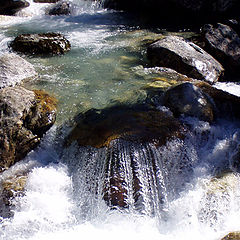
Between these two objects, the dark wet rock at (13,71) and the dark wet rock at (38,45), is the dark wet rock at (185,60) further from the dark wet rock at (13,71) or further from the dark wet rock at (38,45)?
the dark wet rock at (13,71)

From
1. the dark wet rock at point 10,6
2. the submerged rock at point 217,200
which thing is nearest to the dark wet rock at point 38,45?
the submerged rock at point 217,200

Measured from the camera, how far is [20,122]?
456cm

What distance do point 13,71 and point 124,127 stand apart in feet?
10.4

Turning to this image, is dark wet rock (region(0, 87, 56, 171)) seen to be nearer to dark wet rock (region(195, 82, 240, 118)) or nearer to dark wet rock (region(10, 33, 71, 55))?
dark wet rock (region(10, 33, 71, 55))

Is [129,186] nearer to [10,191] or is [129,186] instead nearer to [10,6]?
[10,191]

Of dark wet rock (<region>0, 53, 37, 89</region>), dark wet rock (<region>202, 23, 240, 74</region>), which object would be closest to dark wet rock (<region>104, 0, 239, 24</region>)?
dark wet rock (<region>202, 23, 240, 74</region>)

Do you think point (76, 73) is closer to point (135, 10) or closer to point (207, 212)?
point (207, 212)

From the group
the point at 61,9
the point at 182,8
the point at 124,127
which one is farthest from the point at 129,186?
the point at 61,9

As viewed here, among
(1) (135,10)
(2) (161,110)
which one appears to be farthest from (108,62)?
(1) (135,10)

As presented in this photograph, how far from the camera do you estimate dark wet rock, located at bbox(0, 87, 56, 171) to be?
Result: 439 cm

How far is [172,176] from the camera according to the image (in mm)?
4406

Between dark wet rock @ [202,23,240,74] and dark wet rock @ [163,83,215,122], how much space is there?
10.5 ft

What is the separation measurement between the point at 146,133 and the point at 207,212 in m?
1.51

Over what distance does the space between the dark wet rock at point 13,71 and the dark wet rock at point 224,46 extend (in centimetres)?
522
